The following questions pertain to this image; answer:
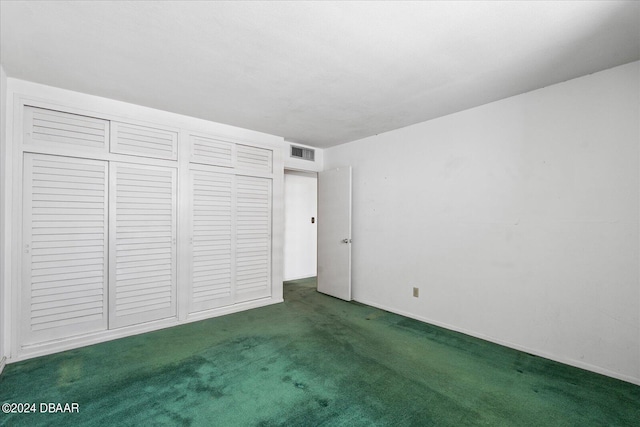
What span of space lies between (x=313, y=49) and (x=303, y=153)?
2804 mm

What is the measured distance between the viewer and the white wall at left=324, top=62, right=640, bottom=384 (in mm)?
2283

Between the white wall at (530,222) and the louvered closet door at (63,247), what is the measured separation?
3.37 m

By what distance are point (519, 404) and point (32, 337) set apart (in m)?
4.05

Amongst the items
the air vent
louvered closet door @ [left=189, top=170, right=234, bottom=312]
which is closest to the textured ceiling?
louvered closet door @ [left=189, top=170, right=234, bottom=312]

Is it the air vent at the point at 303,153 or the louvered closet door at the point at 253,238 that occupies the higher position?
the air vent at the point at 303,153

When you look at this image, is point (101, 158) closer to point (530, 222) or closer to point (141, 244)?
point (141, 244)

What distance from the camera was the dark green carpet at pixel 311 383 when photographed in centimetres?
184

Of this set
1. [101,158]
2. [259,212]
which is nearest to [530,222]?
[259,212]

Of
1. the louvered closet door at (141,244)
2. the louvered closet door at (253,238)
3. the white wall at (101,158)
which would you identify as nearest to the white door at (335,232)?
the louvered closet door at (253,238)

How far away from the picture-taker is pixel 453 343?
2947 mm

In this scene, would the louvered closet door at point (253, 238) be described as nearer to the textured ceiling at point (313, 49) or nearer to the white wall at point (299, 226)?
the textured ceiling at point (313, 49)

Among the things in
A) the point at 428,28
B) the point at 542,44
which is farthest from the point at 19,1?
the point at 542,44

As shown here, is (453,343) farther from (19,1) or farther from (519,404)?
(19,1)

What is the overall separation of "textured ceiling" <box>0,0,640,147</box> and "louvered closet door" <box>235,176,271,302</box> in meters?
1.26
